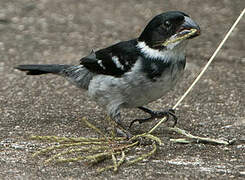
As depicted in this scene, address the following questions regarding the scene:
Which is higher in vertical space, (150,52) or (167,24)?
(167,24)

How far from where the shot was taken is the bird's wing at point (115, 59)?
14.2 ft

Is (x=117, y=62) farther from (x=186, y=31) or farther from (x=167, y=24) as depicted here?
(x=186, y=31)

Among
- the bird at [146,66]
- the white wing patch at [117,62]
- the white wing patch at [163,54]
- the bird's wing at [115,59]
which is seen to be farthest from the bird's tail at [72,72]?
the white wing patch at [163,54]

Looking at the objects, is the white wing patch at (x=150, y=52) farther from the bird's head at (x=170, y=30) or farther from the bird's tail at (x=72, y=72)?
the bird's tail at (x=72, y=72)

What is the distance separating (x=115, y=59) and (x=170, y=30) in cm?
55

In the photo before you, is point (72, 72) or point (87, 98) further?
point (87, 98)

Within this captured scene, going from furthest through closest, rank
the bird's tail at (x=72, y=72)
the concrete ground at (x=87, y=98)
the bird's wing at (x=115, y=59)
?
1. the bird's tail at (x=72, y=72)
2. the bird's wing at (x=115, y=59)
3. the concrete ground at (x=87, y=98)

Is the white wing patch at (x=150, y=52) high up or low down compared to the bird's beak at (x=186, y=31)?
down

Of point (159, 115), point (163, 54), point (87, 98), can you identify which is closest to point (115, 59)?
point (163, 54)

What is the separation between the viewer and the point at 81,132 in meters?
4.57

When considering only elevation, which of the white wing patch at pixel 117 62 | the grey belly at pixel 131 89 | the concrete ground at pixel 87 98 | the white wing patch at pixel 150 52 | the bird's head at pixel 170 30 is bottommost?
the concrete ground at pixel 87 98

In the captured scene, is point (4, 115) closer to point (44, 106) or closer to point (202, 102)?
point (44, 106)

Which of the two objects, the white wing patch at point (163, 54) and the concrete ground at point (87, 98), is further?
the white wing patch at point (163, 54)

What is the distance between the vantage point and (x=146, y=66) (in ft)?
13.8
